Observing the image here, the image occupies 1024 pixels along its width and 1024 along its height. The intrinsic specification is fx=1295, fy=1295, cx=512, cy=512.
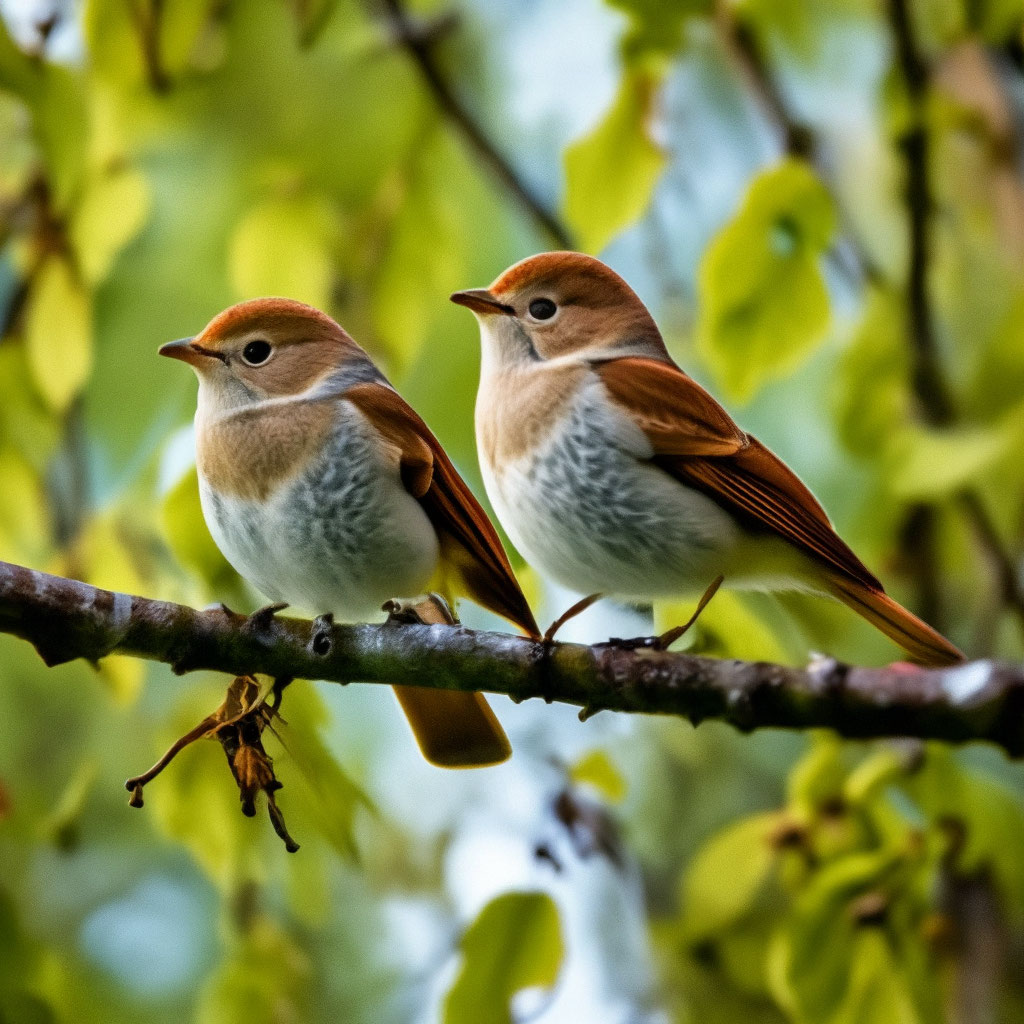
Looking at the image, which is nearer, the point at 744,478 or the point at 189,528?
the point at 744,478

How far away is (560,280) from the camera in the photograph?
2.43 ft

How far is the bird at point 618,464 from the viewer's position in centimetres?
72

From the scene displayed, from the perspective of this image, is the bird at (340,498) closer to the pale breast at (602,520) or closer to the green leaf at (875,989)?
the pale breast at (602,520)

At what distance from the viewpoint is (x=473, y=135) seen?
116 cm

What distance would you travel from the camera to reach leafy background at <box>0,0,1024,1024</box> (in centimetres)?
107

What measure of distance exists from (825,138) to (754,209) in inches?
58.5

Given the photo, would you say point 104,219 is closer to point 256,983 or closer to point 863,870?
point 256,983

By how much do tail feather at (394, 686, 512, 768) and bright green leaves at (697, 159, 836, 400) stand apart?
1.15 ft

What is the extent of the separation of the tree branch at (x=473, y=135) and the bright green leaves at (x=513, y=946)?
1.78ft

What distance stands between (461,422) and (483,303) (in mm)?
375

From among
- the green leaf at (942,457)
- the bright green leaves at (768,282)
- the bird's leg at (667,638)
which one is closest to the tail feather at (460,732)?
the bird's leg at (667,638)

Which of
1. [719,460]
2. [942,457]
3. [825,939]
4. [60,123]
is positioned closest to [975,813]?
[825,939]

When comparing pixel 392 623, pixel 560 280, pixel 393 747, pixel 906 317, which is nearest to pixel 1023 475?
pixel 906 317

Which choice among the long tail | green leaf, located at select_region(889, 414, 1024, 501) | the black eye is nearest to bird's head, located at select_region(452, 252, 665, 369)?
the black eye
